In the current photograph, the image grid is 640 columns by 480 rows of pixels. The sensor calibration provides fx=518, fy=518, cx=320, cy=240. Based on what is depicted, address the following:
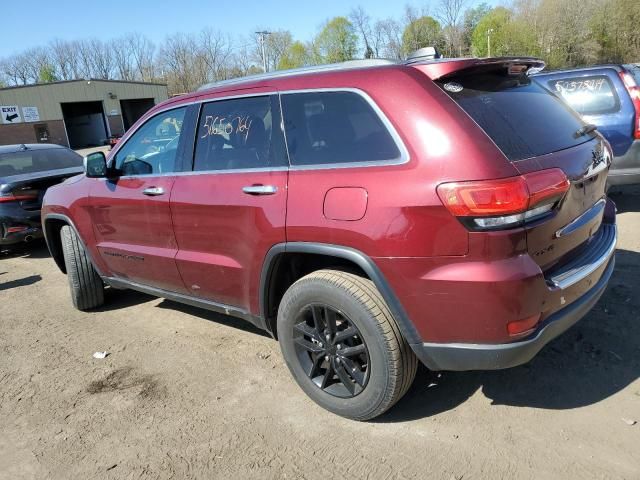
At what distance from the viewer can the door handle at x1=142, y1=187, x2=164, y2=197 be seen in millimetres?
3605

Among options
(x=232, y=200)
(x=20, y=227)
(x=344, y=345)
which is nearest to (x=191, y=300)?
(x=232, y=200)

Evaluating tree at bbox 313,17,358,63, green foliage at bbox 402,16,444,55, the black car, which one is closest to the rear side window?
the black car

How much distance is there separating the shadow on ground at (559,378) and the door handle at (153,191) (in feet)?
6.88

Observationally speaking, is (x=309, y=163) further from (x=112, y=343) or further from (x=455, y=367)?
(x=112, y=343)

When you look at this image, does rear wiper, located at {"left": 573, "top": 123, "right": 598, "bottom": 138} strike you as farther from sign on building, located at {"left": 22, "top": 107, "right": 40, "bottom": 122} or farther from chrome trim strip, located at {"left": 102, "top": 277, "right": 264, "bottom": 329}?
sign on building, located at {"left": 22, "top": 107, "right": 40, "bottom": 122}

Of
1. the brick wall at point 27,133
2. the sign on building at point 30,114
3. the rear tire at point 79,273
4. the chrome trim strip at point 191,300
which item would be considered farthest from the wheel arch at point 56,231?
the sign on building at point 30,114

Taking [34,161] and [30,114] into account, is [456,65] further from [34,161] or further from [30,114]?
[30,114]

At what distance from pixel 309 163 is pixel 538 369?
188 centimetres

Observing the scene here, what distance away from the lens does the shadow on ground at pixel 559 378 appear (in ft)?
9.57

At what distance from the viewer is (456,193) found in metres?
2.24

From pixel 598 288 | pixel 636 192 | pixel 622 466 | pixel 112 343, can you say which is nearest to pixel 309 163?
pixel 598 288

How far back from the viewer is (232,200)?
3.09 m

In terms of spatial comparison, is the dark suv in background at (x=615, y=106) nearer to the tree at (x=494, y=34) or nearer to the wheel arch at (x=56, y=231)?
the wheel arch at (x=56, y=231)

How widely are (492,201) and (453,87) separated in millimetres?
661
